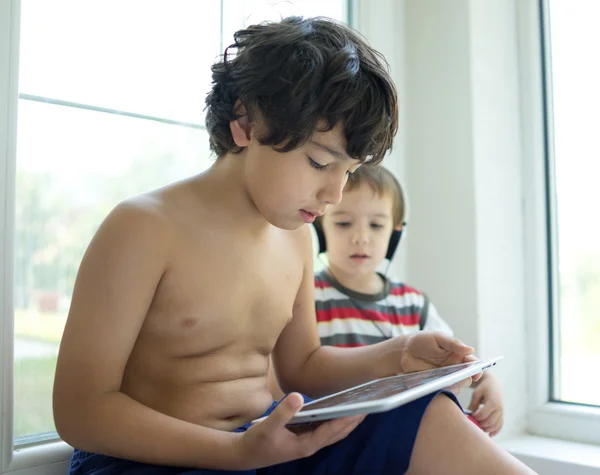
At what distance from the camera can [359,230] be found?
3.72 ft

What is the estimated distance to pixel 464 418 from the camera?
0.74 metres

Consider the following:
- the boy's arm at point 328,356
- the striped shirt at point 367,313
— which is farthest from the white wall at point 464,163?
the boy's arm at point 328,356

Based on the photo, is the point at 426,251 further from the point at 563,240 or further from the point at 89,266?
the point at 89,266

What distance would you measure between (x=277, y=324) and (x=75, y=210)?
1.06ft

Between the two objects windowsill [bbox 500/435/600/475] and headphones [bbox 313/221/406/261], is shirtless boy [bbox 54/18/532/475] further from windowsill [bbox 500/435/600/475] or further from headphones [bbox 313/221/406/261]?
windowsill [bbox 500/435/600/475]

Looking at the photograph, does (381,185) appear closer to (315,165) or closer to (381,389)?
(315,165)

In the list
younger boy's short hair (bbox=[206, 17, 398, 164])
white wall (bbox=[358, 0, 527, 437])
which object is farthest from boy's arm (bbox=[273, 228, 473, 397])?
white wall (bbox=[358, 0, 527, 437])

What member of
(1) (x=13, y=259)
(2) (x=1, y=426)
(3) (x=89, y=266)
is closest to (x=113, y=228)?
(3) (x=89, y=266)

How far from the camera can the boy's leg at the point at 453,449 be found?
70 cm

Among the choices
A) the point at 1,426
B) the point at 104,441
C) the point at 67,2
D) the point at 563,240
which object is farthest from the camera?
the point at 563,240

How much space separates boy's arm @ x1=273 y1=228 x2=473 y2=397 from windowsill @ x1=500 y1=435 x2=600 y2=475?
428 mm

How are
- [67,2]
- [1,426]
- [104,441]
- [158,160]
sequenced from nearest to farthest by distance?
[104,441] → [1,426] → [67,2] → [158,160]

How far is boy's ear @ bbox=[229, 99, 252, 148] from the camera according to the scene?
32.1 inches

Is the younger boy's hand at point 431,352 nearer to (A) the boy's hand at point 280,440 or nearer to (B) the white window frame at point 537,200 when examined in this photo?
(A) the boy's hand at point 280,440
